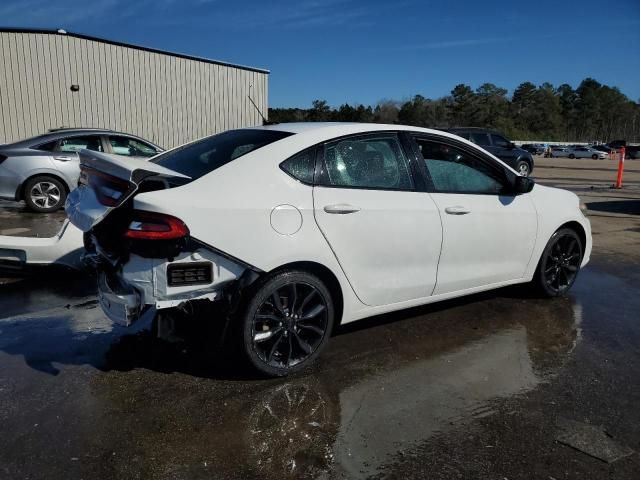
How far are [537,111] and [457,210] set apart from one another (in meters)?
120

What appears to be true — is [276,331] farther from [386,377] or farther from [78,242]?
[78,242]

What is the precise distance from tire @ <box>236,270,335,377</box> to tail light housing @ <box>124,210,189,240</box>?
22.3 inches

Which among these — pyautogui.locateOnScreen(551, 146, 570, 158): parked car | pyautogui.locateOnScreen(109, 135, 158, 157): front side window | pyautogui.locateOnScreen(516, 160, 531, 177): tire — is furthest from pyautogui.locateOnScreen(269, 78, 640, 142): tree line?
pyautogui.locateOnScreen(109, 135, 158, 157): front side window

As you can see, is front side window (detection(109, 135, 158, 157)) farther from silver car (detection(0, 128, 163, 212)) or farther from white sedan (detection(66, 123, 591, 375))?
white sedan (detection(66, 123, 591, 375))

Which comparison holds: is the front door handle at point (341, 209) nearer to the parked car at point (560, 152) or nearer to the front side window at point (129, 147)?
the front side window at point (129, 147)

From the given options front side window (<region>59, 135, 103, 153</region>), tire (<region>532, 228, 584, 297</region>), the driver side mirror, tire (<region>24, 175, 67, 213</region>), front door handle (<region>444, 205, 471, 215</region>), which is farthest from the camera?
front side window (<region>59, 135, 103, 153</region>)

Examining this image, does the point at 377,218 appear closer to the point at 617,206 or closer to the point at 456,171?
the point at 456,171

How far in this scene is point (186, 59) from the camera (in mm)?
20969

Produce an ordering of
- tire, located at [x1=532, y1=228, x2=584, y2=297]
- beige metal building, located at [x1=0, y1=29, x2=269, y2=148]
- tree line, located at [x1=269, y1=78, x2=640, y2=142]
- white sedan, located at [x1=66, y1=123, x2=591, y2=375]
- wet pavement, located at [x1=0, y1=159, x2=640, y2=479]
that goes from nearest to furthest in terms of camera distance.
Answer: wet pavement, located at [x1=0, y1=159, x2=640, y2=479] < white sedan, located at [x1=66, y1=123, x2=591, y2=375] < tire, located at [x1=532, y1=228, x2=584, y2=297] < beige metal building, located at [x1=0, y1=29, x2=269, y2=148] < tree line, located at [x1=269, y1=78, x2=640, y2=142]

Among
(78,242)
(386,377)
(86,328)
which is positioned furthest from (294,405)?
(78,242)

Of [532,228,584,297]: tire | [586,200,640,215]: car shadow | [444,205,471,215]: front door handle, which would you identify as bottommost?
[586,200,640,215]: car shadow

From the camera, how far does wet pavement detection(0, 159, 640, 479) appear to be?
2.65m

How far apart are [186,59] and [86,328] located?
60.7ft

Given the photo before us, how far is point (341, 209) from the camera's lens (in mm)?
3580
